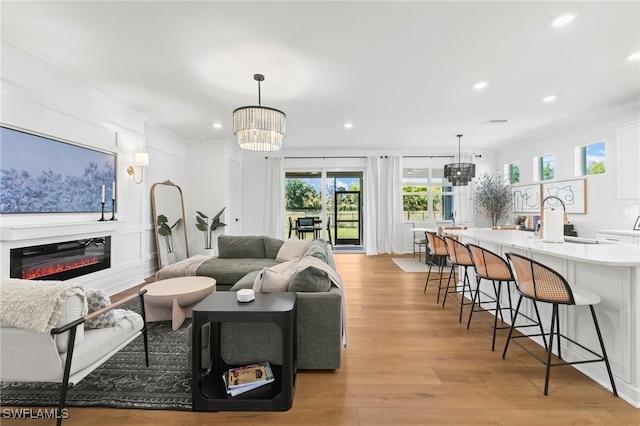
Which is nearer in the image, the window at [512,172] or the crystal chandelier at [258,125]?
the crystal chandelier at [258,125]

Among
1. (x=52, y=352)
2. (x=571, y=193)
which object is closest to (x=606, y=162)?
(x=571, y=193)

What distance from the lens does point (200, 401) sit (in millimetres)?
1774

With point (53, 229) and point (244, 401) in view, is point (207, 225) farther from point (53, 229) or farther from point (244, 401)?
point (244, 401)

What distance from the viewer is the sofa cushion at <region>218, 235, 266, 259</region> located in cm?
445

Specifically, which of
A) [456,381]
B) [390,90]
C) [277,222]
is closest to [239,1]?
[390,90]

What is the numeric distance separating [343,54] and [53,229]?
11.7 feet

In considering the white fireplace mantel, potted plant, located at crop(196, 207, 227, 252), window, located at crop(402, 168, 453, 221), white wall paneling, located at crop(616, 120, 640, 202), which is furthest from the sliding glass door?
white wall paneling, located at crop(616, 120, 640, 202)

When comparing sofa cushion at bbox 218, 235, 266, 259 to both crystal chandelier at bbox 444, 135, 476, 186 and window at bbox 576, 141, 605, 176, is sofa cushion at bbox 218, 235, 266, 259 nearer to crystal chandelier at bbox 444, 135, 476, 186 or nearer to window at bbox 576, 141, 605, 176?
crystal chandelier at bbox 444, 135, 476, 186

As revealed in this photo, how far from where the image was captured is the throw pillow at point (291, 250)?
425cm

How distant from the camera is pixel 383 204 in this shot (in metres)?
7.62

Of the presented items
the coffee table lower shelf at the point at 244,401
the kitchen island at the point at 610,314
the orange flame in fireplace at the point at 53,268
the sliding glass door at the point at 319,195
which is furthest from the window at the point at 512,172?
the orange flame in fireplace at the point at 53,268

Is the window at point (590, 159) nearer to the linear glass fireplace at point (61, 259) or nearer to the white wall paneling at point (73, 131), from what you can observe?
the white wall paneling at point (73, 131)

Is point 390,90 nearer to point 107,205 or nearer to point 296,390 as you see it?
point 296,390

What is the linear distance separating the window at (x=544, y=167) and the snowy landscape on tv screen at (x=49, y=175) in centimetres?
786
